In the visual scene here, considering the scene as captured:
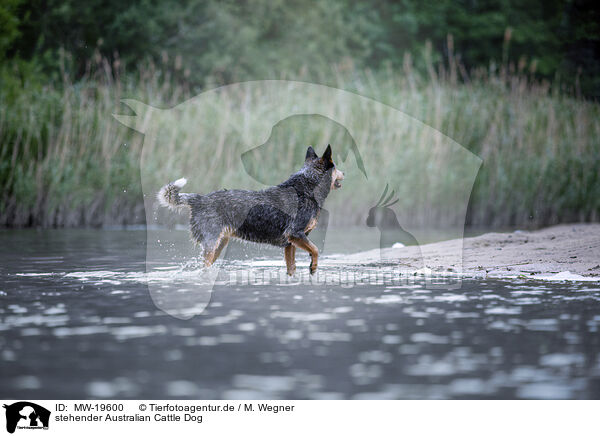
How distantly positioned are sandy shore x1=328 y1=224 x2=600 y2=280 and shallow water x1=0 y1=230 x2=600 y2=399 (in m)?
0.77

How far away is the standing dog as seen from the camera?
7855mm

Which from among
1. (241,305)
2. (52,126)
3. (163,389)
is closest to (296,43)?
(52,126)

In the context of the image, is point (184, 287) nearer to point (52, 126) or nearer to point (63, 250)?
point (63, 250)

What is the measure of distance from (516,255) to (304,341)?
5067mm

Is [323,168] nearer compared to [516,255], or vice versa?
[323,168]

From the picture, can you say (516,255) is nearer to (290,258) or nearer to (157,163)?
(290,258)

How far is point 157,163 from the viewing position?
1602cm

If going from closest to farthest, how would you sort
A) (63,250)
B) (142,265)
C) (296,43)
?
(142,265)
(63,250)
(296,43)

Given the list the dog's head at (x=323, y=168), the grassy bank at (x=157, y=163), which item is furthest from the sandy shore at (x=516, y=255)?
the grassy bank at (x=157, y=163)

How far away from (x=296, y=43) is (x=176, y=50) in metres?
5.88

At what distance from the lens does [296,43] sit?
34.3 metres

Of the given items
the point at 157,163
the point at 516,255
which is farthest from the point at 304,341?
the point at 157,163

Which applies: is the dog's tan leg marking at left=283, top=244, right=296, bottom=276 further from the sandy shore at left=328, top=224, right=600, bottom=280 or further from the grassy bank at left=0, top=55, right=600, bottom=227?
the grassy bank at left=0, top=55, right=600, bottom=227
